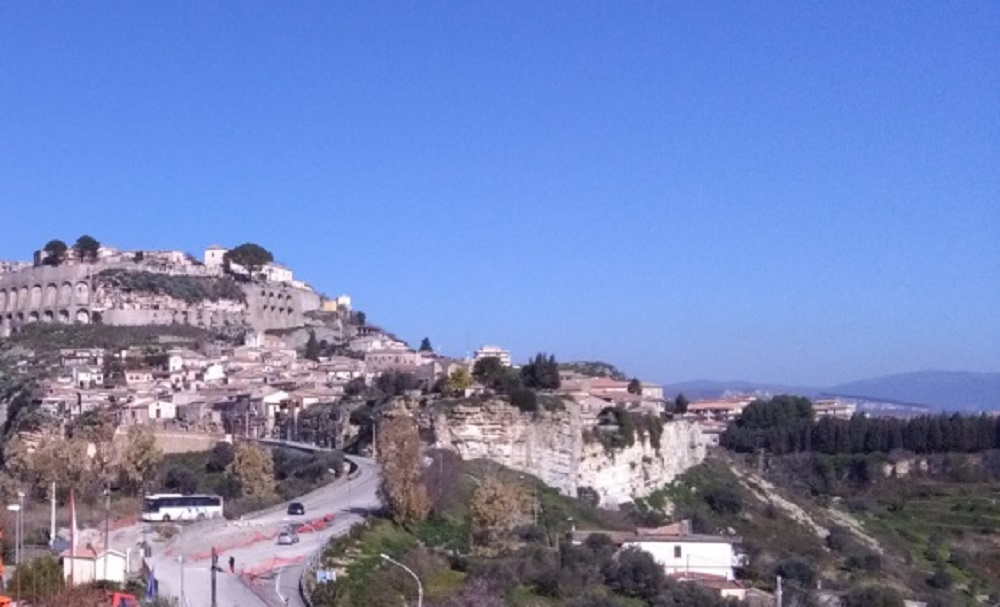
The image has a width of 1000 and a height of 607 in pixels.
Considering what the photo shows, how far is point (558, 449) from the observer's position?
5019 centimetres

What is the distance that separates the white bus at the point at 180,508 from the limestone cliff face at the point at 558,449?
1149cm

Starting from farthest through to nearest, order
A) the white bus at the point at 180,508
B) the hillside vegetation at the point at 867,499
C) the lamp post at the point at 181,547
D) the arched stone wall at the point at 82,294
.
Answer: the arched stone wall at the point at 82,294 < the hillside vegetation at the point at 867,499 < the white bus at the point at 180,508 < the lamp post at the point at 181,547

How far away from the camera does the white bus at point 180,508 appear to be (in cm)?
3522

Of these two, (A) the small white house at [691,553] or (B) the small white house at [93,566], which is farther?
(A) the small white house at [691,553]

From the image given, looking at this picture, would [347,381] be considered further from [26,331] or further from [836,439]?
[836,439]

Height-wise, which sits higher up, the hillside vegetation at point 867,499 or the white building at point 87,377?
the white building at point 87,377

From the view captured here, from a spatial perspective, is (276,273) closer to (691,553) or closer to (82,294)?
(82,294)

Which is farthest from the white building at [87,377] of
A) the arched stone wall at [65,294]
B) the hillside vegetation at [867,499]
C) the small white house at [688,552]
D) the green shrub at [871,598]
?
the green shrub at [871,598]

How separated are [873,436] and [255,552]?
6834 centimetres

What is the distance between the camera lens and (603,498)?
5316 centimetres

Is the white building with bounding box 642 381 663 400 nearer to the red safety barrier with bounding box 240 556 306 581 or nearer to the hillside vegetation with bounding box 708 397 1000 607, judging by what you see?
the hillside vegetation with bounding box 708 397 1000 607

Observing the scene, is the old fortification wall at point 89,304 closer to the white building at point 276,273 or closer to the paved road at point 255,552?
the white building at point 276,273

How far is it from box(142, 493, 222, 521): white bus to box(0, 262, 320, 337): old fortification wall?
55667 mm

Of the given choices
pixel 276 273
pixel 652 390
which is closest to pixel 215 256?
pixel 276 273
